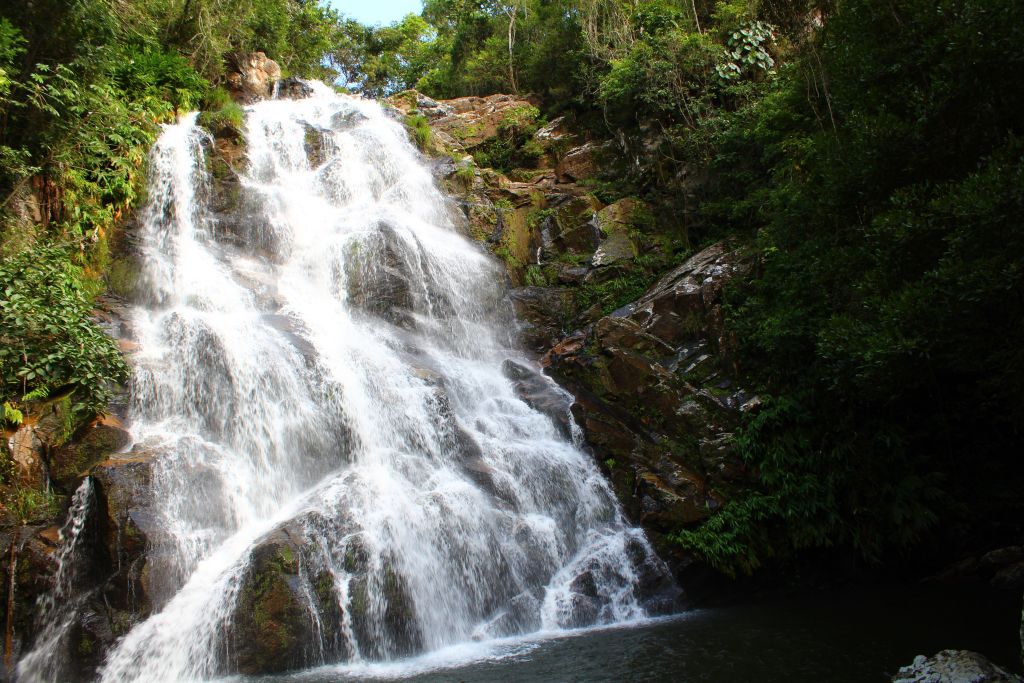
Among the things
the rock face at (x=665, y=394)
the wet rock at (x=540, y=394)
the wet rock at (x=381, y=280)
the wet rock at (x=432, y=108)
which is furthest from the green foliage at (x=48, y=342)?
the wet rock at (x=432, y=108)

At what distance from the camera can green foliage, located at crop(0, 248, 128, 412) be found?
27.6 ft

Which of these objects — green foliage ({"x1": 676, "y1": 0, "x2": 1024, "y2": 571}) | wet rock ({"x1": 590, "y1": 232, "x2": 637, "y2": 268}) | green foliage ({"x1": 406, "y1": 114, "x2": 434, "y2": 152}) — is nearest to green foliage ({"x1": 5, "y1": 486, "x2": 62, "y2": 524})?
green foliage ({"x1": 676, "y1": 0, "x2": 1024, "y2": 571})

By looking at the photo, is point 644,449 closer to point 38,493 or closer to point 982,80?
point 982,80

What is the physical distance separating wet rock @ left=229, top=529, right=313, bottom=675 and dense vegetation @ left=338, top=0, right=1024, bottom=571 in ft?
17.5

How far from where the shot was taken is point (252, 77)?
21.5 metres

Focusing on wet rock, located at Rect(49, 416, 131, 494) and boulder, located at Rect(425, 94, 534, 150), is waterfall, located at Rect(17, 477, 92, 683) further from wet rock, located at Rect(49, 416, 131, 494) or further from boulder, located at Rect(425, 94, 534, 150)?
boulder, located at Rect(425, 94, 534, 150)

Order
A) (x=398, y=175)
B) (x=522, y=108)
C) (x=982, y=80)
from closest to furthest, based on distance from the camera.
→ (x=982, y=80) < (x=398, y=175) < (x=522, y=108)

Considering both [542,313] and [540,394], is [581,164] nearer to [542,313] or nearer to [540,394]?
[542,313]

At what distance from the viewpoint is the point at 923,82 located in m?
7.96

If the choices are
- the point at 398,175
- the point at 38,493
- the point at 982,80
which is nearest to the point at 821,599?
the point at 982,80

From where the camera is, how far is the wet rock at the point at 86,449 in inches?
317

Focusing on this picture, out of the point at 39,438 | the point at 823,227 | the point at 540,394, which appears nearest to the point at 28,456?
the point at 39,438

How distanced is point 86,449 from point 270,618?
12.4ft

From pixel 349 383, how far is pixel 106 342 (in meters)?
3.66
